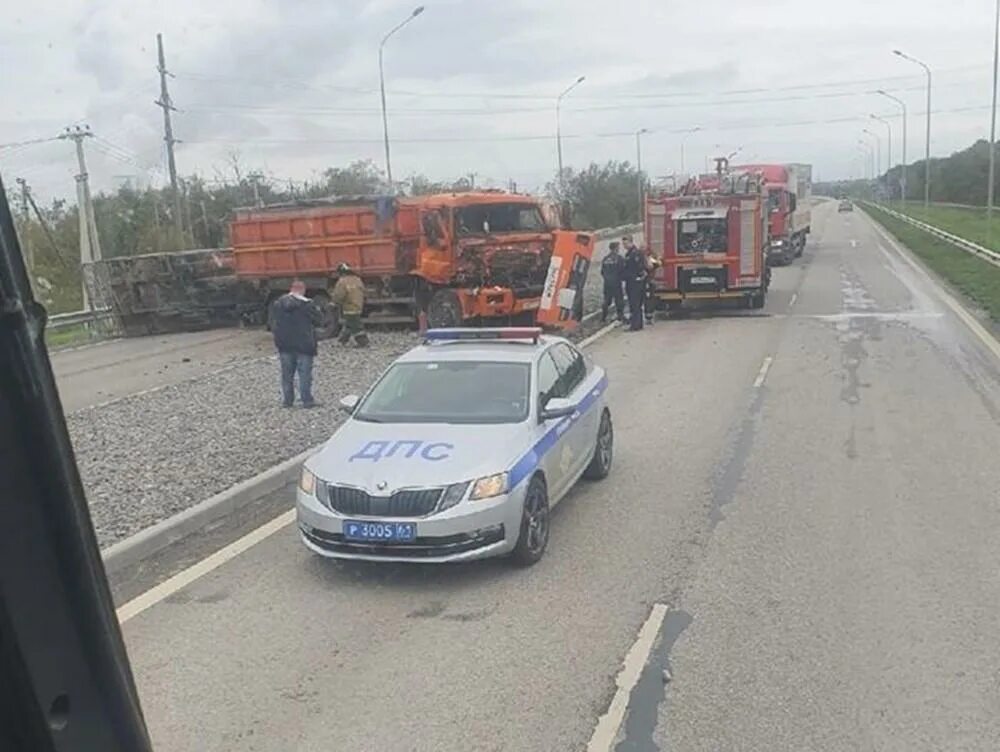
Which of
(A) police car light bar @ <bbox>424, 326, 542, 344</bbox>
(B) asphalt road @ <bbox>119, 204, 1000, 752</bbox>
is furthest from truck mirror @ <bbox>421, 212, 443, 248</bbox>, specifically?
(A) police car light bar @ <bbox>424, 326, 542, 344</bbox>

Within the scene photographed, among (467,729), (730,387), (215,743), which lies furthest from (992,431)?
(215,743)

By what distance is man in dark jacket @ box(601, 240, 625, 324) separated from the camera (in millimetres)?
22422

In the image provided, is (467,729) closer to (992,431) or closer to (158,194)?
(992,431)

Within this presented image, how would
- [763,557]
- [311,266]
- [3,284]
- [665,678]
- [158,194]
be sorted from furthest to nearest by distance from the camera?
1. [158,194]
2. [311,266]
3. [763,557]
4. [665,678]
5. [3,284]

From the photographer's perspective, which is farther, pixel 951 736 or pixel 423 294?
pixel 423 294

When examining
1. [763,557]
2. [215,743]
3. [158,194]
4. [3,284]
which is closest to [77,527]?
[3,284]

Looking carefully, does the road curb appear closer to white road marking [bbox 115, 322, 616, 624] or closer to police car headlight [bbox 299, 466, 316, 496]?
white road marking [bbox 115, 322, 616, 624]

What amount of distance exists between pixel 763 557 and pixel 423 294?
577 inches

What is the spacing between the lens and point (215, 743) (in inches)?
193

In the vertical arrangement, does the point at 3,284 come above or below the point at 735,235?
above

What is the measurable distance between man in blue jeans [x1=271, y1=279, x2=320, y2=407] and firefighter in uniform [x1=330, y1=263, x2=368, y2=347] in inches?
226

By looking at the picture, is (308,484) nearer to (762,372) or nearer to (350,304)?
(762,372)

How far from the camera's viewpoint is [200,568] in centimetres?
746

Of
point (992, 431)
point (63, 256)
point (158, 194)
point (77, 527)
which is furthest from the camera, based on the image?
point (158, 194)
